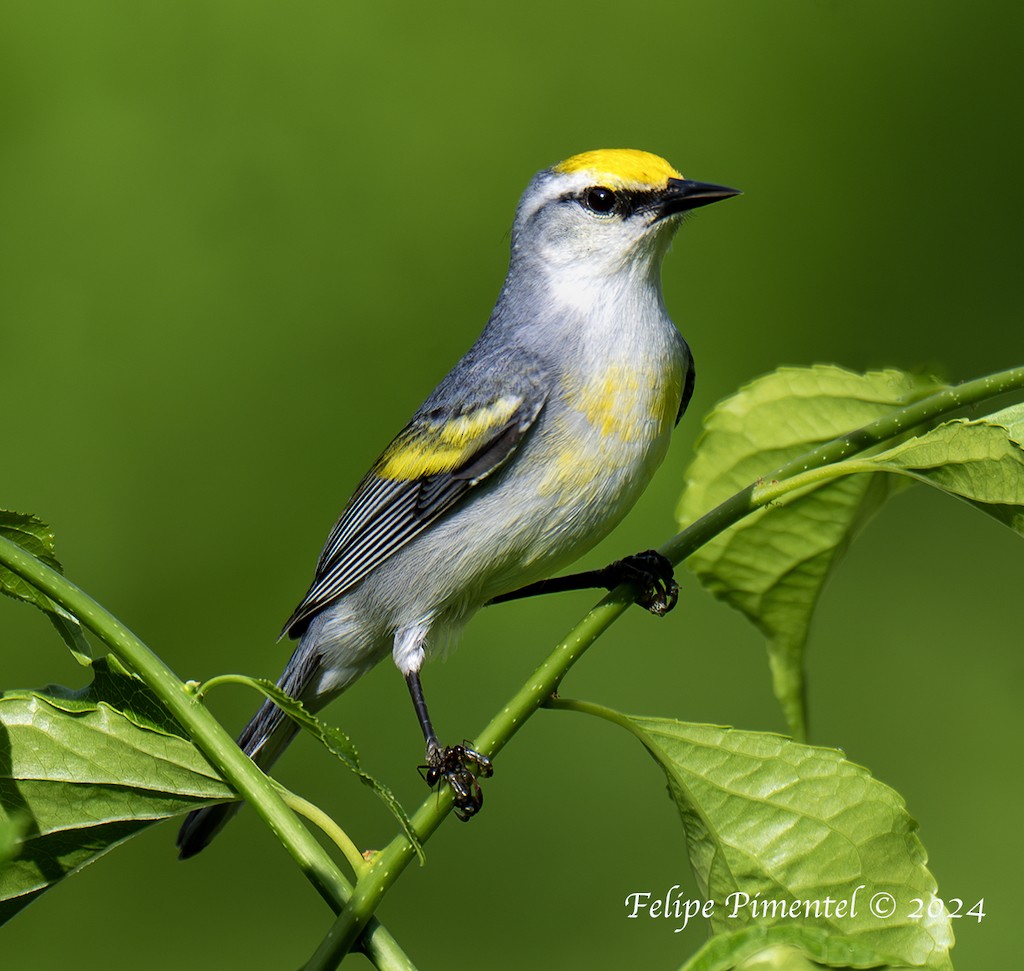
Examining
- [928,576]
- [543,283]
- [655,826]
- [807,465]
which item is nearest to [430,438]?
[543,283]

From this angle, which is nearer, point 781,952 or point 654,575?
point 781,952

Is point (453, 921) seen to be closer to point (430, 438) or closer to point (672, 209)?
point (430, 438)

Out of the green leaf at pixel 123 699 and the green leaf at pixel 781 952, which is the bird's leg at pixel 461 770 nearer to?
the green leaf at pixel 123 699

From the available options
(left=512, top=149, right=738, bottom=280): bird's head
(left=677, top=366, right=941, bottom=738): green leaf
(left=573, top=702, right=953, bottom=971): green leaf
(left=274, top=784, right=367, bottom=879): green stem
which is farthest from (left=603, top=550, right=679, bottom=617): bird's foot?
(left=274, top=784, right=367, bottom=879): green stem

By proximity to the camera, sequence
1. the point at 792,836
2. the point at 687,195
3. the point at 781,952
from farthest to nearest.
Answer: the point at 687,195 → the point at 792,836 → the point at 781,952

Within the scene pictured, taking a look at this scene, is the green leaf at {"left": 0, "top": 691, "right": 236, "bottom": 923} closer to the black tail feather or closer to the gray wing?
the black tail feather

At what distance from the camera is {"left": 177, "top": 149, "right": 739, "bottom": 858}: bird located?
2346 mm

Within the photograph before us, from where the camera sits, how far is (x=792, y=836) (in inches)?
59.8

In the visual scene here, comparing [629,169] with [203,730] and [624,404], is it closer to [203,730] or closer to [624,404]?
[624,404]

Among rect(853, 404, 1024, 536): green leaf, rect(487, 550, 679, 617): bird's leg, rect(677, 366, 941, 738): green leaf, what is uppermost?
rect(853, 404, 1024, 536): green leaf

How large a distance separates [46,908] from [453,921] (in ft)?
3.91

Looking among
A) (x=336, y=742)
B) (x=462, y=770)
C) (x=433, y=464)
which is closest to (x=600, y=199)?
(x=433, y=464)

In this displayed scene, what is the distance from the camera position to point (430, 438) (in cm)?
263

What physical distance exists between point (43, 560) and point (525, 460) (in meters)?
1.13
